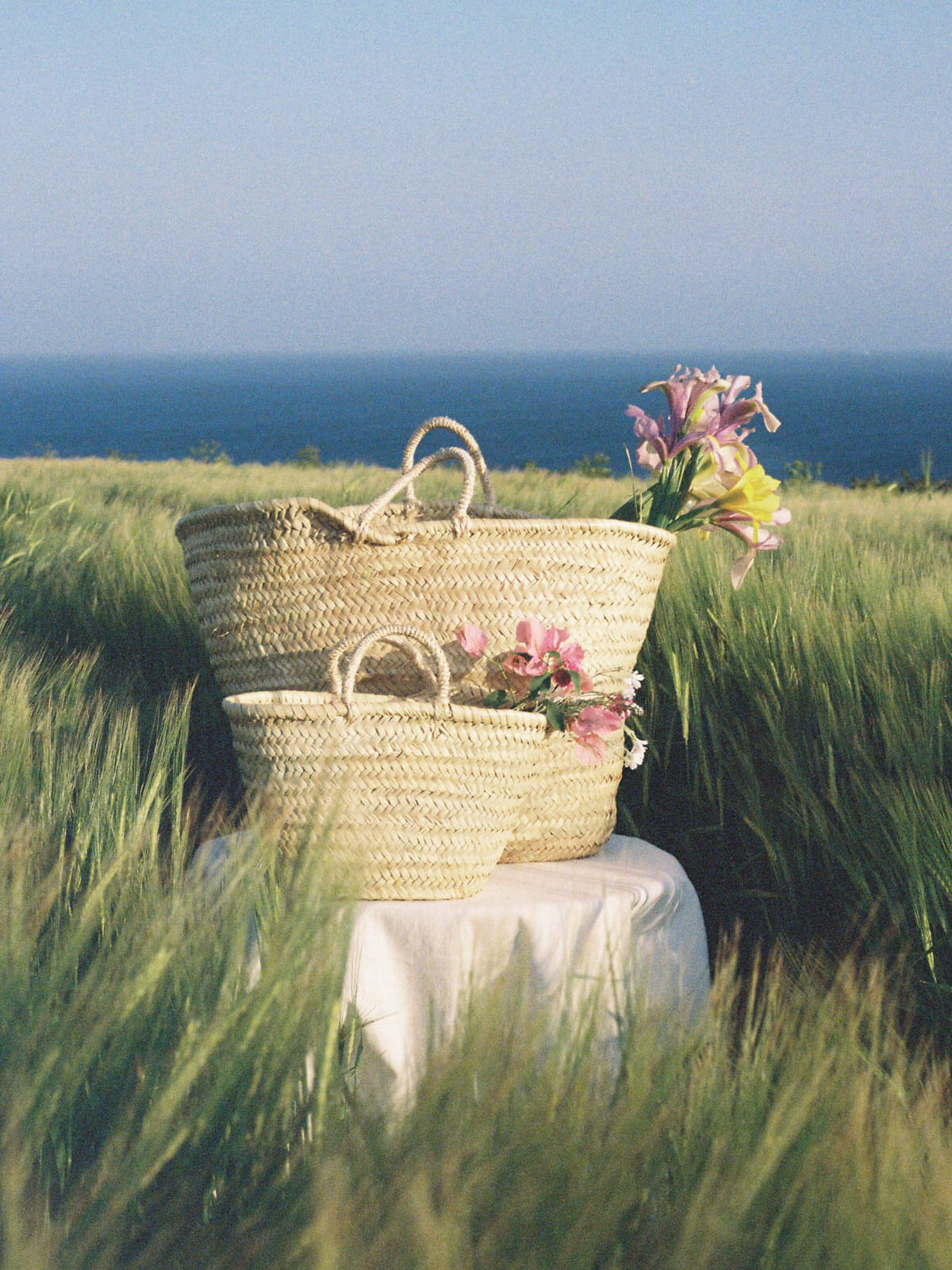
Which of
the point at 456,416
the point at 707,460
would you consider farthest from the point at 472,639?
the point at 456,416

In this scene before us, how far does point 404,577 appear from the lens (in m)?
1.67

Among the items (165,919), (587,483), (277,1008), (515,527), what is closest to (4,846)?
(165,919)

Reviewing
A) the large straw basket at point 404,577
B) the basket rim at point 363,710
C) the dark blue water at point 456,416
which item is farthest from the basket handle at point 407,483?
the dark blue water at point 456,416

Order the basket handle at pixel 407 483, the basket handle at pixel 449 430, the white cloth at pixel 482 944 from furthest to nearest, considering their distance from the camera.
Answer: the basket handle at pixel 449 430
the basket handle at pixel 407 483
the white cloth at pixel 482 944

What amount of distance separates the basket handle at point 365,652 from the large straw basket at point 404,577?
0.24 ft

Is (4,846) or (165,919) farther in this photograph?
(4,846)

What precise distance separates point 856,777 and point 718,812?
16.3 inches

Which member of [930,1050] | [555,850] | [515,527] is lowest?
[930,1050]

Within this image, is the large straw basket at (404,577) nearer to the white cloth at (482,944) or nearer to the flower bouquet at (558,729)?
the flower bouquet at (558,729)

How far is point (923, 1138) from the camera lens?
0.83 metres

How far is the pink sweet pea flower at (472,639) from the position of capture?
5.34ft

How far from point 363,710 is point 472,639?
0.68ft

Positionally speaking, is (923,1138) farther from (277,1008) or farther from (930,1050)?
(930,1050)

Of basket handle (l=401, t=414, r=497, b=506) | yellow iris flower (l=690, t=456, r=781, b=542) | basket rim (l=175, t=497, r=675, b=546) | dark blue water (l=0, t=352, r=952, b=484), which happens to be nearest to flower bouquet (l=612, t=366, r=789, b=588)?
yellow iris flower (l=690, t=456, r=781, b=542)
